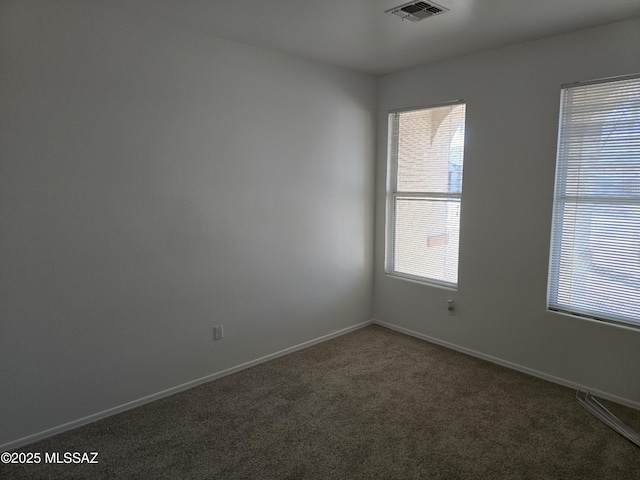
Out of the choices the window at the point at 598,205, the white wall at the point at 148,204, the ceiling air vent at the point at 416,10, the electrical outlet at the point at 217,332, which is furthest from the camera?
the electrical outlet at the point at 217,332

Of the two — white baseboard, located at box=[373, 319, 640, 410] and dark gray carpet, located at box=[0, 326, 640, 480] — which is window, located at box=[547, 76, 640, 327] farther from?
dark gray carpet, located at box=[0, 326, 640, 480]

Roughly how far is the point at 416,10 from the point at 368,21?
35cm

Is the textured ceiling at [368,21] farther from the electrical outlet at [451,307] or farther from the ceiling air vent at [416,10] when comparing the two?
the electrical outlet at [451,307]

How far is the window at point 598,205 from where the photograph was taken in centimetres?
301

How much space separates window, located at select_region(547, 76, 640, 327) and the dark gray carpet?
73 centimetres

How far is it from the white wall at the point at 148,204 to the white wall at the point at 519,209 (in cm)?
118

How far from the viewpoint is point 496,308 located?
3.76 m

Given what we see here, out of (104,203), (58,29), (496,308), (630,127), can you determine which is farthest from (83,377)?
(630,127)

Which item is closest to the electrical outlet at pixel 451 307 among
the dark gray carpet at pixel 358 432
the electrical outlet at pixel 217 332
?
the dark gray carpet at pixel 358 432

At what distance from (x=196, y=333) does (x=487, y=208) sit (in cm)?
262

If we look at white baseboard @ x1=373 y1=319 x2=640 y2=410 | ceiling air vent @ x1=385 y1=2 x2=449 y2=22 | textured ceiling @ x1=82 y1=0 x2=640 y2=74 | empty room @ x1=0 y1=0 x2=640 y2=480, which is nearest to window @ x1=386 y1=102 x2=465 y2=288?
empty room @ x1=0 y1=0 x2=640 y2=480

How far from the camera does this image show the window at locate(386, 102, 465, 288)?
13.2 ft

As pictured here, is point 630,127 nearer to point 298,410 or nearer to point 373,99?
point 373,99

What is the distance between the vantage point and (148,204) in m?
3.03
